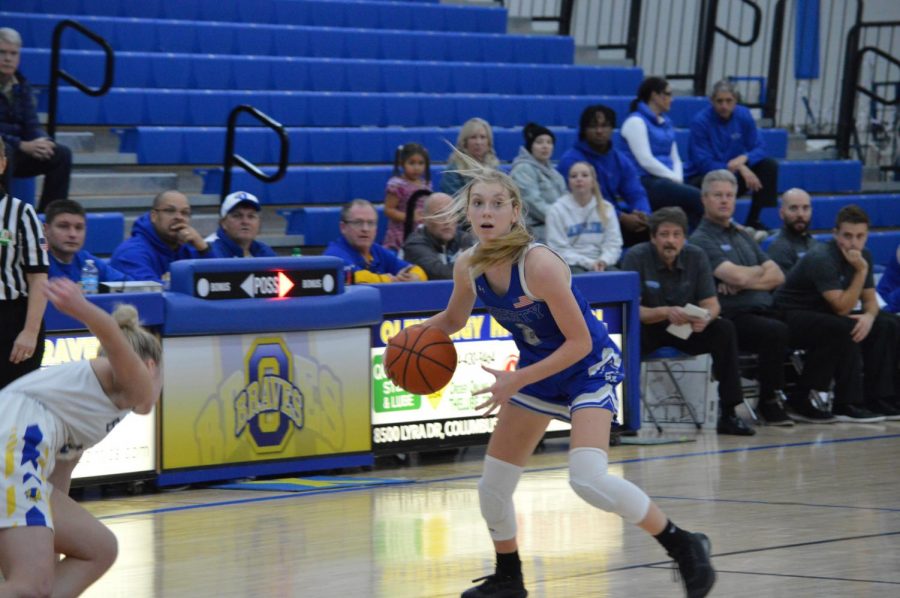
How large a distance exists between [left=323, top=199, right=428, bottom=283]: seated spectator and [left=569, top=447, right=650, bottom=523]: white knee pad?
4272 mm

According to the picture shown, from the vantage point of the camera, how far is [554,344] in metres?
5.23

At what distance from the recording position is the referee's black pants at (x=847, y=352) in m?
10.6

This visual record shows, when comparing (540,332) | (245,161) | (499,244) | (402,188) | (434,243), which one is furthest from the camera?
(245,161)

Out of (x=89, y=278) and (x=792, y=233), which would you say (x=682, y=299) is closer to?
(x=792, y=233)

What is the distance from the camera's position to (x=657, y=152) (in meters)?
12.5

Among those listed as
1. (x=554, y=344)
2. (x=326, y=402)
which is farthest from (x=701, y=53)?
(x=554, y=344)

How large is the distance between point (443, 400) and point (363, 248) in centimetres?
122

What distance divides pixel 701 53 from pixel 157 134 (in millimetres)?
6832

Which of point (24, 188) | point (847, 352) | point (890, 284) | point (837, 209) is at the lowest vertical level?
point (847, 352)

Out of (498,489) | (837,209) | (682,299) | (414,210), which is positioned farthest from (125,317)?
(837,209)

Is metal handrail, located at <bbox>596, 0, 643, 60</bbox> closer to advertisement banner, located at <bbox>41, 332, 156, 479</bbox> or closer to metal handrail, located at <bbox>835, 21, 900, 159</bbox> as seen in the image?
metal handrail, located at <bbox>835, 21, 900, 159</bbox>

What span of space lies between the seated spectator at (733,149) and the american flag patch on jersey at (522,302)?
804 centimetres

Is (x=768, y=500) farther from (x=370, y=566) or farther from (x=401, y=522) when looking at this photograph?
(x=370, y=566)

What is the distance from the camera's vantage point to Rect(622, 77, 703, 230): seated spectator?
12.2 m
